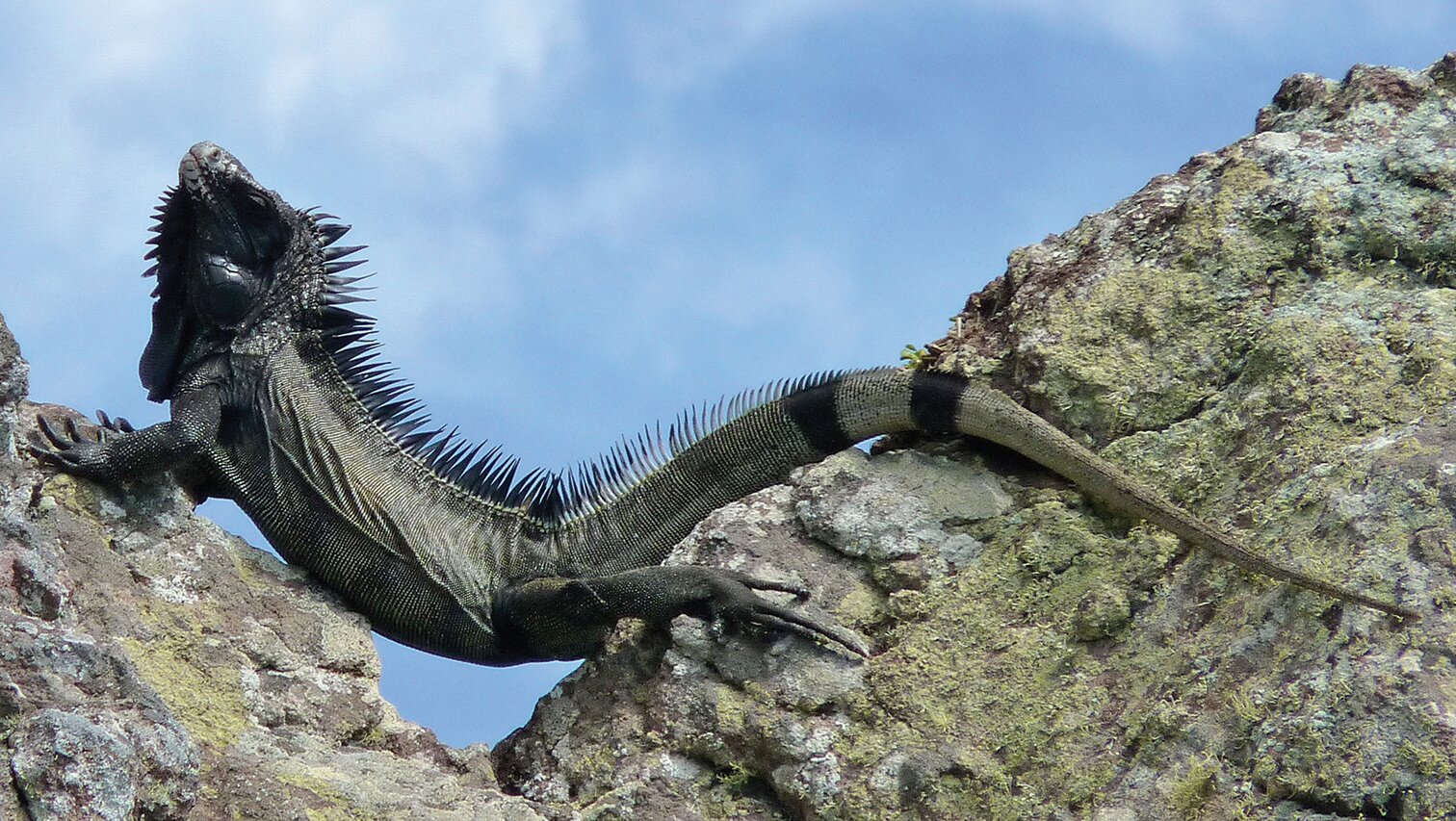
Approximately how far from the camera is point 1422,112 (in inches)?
284

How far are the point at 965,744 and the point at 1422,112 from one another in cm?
371

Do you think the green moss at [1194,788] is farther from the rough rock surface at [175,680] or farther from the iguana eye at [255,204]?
the iguana eye at [255,204]

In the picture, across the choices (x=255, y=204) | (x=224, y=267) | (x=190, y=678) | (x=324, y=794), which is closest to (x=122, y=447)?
(x=190, y=678)

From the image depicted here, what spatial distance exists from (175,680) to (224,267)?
2.69 metres

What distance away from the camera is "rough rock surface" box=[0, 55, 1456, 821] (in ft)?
16.1

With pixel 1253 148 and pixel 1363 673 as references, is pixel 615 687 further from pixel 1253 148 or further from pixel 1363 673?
pixel 1253 148

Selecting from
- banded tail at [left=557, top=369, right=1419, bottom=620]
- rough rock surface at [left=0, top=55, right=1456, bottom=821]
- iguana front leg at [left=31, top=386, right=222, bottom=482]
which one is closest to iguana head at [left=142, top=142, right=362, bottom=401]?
iguana front leg at [left=31, top=386, right=222, bottom=482]

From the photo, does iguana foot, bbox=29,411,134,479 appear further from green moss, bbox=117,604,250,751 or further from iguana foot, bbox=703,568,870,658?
iguana foot, bbox=703,568,870,658

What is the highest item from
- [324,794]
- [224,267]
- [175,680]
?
[224,267]

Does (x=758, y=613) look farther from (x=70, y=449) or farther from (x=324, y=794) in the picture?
(x=70, y=449)

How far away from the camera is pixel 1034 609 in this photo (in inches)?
240

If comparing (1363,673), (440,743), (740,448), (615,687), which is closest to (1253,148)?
(740,448)

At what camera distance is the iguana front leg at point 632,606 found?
6.08 meters

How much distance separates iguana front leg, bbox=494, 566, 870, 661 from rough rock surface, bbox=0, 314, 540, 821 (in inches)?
29.2
